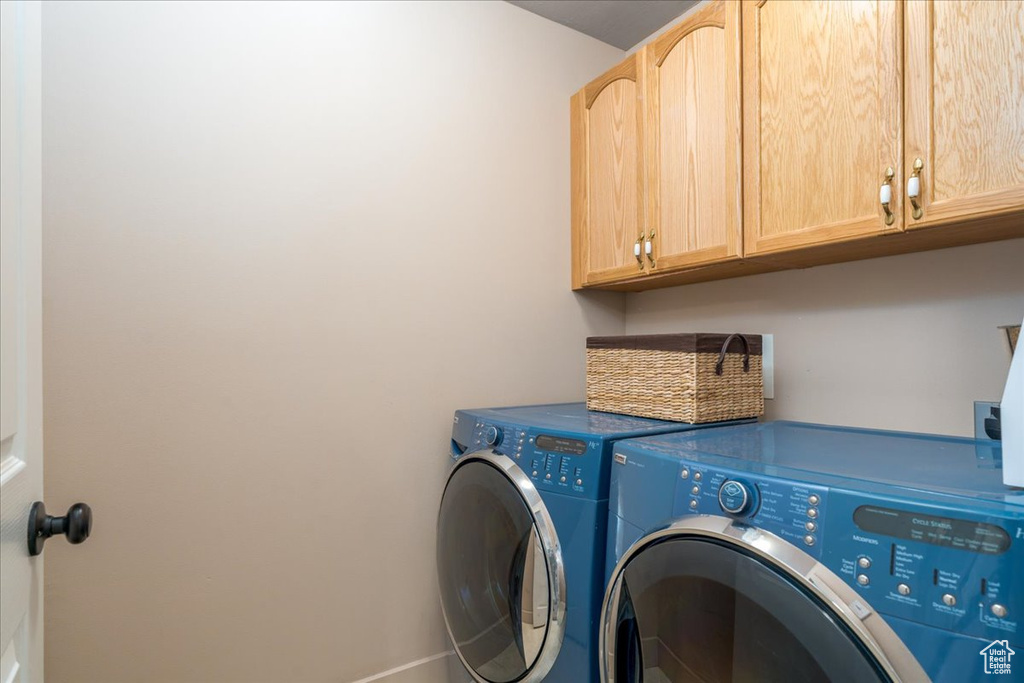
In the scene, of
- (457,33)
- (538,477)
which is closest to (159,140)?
(457,33)

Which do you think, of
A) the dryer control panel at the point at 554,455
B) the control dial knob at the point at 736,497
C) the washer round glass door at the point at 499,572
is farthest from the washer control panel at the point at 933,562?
the washer round glass door at the point at 499,572

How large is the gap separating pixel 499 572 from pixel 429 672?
0.69m

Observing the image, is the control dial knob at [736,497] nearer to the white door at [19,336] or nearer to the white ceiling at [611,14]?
the white door at [19,336]

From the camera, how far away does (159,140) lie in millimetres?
1410

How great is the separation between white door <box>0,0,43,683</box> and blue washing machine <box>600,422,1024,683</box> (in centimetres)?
93

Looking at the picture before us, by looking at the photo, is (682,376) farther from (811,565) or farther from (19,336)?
(19,336)

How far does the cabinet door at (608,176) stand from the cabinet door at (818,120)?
1.38 ft

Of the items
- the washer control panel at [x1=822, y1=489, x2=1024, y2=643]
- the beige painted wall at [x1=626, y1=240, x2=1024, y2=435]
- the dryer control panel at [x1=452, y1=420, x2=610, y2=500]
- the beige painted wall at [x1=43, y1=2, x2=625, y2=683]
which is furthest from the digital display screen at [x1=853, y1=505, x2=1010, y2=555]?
the beige painted wall at [x1=43, y1=2, x2=625, y2=683]

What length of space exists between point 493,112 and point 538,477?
1363 mm

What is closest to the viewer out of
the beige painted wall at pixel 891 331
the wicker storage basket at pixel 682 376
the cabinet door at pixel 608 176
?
the beige painted wall at pixel 891 331

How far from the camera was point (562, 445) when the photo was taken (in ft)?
4.13

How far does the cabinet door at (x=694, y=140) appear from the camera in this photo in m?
1.49

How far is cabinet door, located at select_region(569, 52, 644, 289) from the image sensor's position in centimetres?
182

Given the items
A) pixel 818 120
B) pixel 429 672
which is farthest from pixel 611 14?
pixel 429 672
